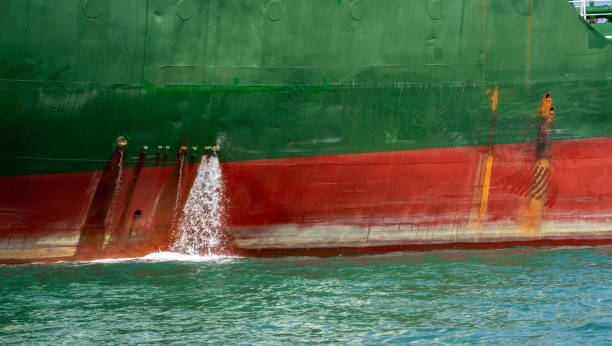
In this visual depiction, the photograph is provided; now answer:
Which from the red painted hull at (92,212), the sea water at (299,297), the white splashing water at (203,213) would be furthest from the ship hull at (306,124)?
the sea water at (299,297)

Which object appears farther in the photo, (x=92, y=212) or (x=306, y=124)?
(x=306, y=124)

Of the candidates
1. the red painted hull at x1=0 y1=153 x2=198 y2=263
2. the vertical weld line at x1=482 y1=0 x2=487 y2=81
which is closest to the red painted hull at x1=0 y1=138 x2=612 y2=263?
the red painted hull at x1=0 y1=153 x2=198 y2=263

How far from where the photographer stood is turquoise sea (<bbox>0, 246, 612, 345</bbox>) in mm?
5758

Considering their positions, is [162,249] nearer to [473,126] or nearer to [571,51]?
[473,126]

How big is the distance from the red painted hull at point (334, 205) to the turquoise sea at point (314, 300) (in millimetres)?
261

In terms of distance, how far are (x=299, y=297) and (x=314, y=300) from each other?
0.60 ft

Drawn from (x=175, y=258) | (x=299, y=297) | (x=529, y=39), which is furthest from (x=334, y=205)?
(x=529, y=39)

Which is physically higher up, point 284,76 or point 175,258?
point 284,76

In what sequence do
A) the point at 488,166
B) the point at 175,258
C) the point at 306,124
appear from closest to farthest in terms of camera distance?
the point at 175,258
the point at 306,124
the point at 488,166

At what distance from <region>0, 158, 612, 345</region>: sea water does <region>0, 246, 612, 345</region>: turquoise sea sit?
14 mm

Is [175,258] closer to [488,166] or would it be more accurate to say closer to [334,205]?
[334,205]

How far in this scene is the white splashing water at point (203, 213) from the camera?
26.8 ft

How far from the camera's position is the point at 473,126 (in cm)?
898

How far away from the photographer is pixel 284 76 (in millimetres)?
8352
